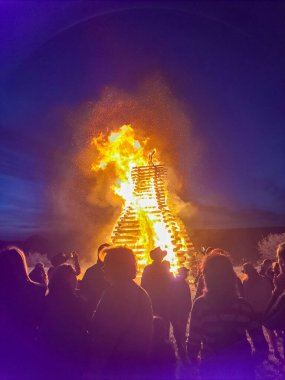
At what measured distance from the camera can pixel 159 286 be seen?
5.98 m

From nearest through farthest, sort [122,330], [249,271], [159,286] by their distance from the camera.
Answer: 1. [122,330]
2. [159,286]
3. [249,271]

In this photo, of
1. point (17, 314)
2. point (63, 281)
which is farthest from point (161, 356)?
point (17, 314)

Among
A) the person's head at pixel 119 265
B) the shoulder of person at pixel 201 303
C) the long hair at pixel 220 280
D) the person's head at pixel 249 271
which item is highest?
the person's head at pixel 119 265

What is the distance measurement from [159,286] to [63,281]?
283 cm

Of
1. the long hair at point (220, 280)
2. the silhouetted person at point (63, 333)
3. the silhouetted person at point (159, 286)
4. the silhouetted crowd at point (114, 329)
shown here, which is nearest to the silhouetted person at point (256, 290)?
the silhouetted person at point (159, 286)

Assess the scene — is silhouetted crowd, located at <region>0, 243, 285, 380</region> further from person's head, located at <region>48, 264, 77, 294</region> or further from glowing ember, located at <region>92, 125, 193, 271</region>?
glowing ember, located at <region>92, 125, 193, 271</region>

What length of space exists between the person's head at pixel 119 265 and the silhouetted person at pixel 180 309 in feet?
10.1

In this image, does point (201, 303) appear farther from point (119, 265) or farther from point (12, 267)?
point (12, 267)

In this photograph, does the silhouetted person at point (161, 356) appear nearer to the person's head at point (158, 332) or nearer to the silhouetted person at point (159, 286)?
the person's head at point (158, 332)

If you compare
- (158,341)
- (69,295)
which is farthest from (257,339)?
(69,295)

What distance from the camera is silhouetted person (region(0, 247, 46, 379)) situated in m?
3.34

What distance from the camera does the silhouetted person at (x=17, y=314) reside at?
334 cm

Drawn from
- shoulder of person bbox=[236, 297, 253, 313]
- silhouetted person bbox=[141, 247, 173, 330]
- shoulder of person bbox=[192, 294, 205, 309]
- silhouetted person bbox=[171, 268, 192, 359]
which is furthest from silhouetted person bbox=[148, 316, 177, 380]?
silhouetted person bbox=[171, 268, 192, 359]

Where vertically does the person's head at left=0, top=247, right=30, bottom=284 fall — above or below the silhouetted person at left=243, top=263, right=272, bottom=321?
above
